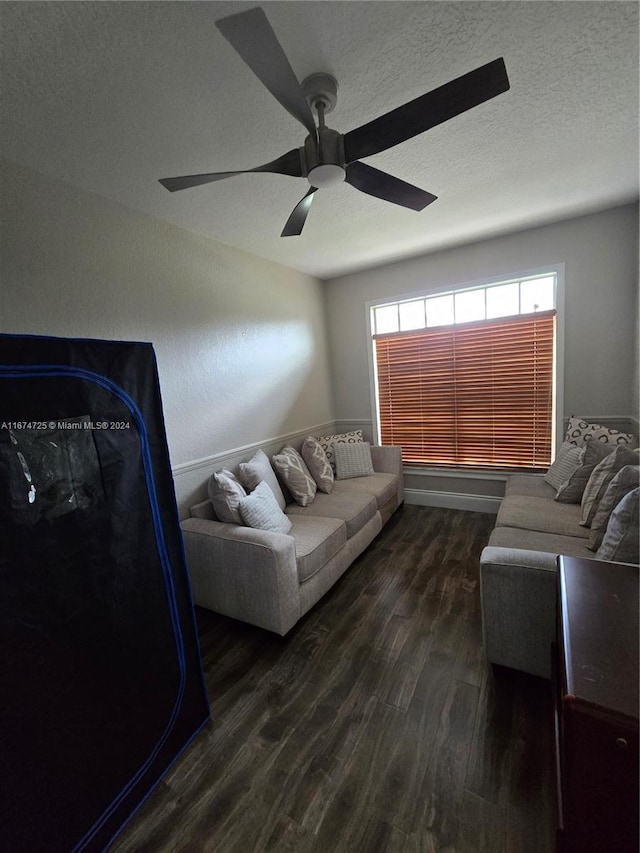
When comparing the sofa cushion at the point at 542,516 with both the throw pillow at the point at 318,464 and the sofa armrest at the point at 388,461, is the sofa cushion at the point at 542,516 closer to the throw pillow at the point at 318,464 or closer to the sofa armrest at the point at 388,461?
the sofa armrest at the point at 388,461

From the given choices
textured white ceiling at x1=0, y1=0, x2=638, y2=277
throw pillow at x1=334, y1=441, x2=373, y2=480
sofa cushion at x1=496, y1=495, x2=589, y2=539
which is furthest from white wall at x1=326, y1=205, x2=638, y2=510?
throw pillow at x1=334, y1=441, x2=373, y2=480

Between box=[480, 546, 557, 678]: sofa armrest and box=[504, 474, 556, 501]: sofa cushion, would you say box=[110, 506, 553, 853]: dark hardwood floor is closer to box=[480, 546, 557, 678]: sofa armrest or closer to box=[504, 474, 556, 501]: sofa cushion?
box=[480, 546, 557, 678]: sofa armrest

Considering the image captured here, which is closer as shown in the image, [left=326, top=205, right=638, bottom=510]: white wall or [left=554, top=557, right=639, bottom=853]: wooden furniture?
[left=554, top=557, right=639, bottom=853]: wooden furniture

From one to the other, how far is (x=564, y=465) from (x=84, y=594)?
3226 millimetres

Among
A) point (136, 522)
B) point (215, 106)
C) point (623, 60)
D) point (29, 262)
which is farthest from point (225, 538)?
point (623, 60)

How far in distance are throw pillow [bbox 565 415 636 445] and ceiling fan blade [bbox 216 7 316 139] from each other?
9.57 feet

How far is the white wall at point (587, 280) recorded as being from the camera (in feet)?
9.31

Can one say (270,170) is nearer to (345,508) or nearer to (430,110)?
(430,110)

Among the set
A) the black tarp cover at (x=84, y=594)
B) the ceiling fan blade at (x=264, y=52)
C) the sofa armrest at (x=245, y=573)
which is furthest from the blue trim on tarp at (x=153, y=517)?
the ceiling fan blade at (x=264, y=52)

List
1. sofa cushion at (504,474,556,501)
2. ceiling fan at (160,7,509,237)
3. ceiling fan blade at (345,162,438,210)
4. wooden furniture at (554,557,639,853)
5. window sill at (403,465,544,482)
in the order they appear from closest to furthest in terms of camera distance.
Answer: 1. wooden furniture at (554,557,639,853)
2. ceiling fan at (160,7,509,237)
3. ceiling fan blade at (345,162,438,210)
4. sofa cushion at (504,474,556,501)
5. window sill at (403,465,544,482)

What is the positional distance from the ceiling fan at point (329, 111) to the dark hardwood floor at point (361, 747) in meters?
2.36

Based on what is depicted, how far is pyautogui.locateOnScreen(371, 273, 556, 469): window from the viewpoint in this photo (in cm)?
329

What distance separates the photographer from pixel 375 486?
326 centimetres

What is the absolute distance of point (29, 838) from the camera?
3.20 feet
